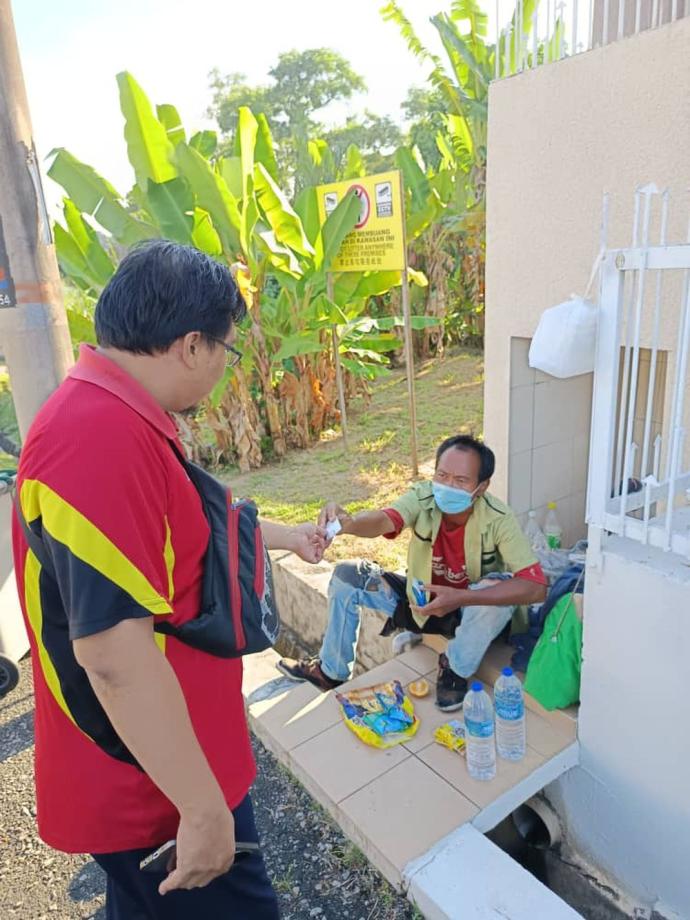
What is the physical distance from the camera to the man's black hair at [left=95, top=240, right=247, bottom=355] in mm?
1268

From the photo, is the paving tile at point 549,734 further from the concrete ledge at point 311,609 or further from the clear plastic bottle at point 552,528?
the clear plastic bottle at point 552,528

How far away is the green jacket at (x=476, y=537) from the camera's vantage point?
311cm

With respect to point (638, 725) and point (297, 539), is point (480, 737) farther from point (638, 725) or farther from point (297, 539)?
point (297, 539)

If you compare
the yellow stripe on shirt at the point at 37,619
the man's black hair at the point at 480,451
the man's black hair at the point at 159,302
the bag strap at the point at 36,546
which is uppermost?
the man's black hair at the point at 159,302

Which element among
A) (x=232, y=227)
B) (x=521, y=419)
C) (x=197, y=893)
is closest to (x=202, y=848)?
(x=197, y=893)

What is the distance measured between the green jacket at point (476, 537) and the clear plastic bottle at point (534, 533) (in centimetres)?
119

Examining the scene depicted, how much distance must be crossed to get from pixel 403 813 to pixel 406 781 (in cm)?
17

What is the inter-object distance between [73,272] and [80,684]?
6.40 m

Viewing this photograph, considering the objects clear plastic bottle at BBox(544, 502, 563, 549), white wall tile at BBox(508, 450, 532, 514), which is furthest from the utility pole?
clear plastic bottle at BBox(544, 502, 563, 549)

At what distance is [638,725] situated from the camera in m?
2.48

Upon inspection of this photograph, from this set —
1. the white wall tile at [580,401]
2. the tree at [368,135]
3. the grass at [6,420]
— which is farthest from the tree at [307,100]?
the white wall tile at [580,401]

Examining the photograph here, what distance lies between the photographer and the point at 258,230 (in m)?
6.52

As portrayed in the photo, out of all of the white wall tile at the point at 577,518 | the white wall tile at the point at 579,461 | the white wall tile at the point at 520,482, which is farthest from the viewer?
the white wall tile at the point at 577,518

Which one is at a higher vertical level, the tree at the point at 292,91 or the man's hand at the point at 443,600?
the tree at the point at 292,91
